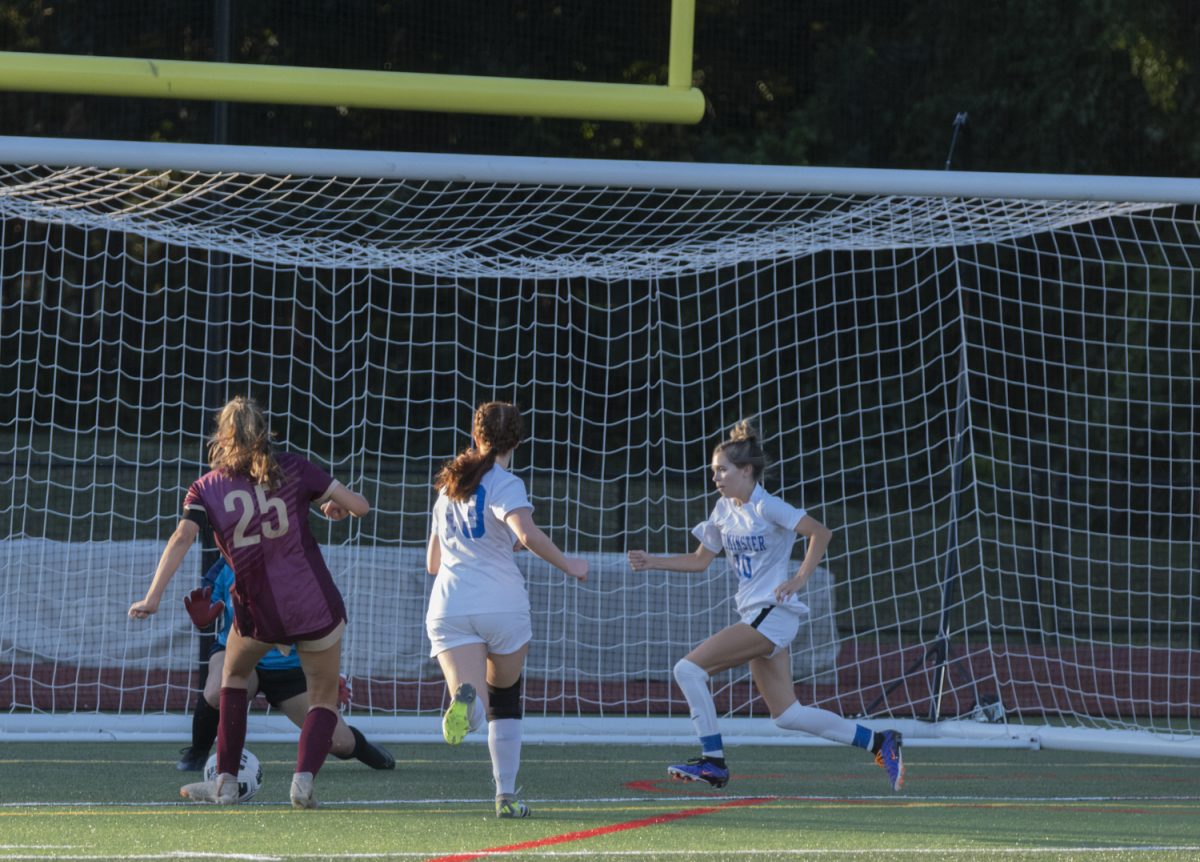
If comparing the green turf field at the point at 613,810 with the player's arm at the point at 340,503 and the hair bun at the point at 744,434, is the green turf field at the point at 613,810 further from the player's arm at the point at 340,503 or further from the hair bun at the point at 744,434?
the hair bun at the point at 744,434

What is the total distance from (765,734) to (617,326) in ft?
26.9

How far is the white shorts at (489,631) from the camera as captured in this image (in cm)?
621

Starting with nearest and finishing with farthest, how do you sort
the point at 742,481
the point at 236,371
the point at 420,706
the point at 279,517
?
the point at 279,517, the point at 742,481, the point at 420,706, the point at 236,371

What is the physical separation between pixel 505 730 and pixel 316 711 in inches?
29.7

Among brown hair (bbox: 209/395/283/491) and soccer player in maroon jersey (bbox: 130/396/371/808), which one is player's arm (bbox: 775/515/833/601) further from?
brown hair (bbox: 209/395/283/491)

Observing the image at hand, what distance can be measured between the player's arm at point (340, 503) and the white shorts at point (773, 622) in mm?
2095

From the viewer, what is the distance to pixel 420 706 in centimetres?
1159

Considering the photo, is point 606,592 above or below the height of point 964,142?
below

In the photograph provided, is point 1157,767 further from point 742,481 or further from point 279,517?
point 279,517

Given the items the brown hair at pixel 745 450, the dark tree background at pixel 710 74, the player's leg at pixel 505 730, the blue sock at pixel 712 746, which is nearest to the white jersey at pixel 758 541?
the brown hair at pixel 745 450

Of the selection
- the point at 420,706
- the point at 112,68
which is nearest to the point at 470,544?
the point at 112,68

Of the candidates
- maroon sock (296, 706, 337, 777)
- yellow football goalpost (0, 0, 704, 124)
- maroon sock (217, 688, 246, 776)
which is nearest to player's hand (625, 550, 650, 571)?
maroon sock (296, 706, 337, 777)

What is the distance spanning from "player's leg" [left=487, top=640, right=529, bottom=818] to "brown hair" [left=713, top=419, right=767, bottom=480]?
66.5 inches

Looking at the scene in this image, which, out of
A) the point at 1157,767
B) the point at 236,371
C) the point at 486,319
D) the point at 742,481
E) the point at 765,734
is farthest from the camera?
the point at 486,319
